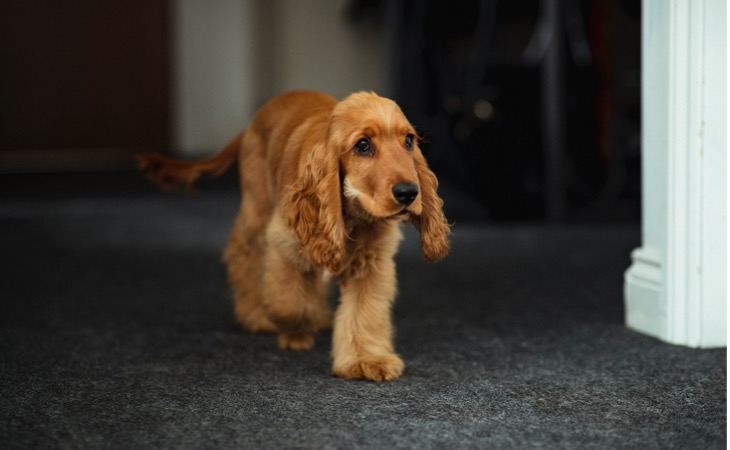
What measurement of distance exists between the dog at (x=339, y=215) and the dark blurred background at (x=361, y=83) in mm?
2351

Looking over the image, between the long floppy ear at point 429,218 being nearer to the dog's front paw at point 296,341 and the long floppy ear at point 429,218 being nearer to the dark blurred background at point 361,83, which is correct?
the dog's front paw at point 296,341

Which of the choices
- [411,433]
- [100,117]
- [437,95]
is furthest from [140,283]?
[100,117]

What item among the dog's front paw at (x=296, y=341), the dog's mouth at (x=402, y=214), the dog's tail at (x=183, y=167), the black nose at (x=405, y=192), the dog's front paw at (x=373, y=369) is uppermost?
the black nose at (x=405, y=192)

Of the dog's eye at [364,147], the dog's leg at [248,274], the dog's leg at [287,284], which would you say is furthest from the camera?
the dog's leg at [248,274]

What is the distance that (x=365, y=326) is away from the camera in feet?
6.93

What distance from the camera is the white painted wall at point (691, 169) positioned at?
7.26 feet

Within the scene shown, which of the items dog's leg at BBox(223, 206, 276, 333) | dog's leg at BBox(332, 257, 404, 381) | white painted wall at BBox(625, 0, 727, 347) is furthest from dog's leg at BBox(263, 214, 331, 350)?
white painted wall at BBox(625, 0, 727, 347)

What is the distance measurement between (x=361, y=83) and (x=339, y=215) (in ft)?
24.2

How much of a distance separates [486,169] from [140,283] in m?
2.04

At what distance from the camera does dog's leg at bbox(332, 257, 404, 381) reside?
6.70 feet

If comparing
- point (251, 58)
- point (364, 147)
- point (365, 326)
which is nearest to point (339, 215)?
point (364, 147)

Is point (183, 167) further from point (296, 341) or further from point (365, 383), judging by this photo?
point (365, 383)

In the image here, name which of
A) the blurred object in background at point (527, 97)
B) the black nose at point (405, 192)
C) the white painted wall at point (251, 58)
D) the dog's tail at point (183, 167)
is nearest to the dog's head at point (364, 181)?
the black nose at point (405, 192)

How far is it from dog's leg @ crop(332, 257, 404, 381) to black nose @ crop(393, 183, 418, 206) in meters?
0.35
